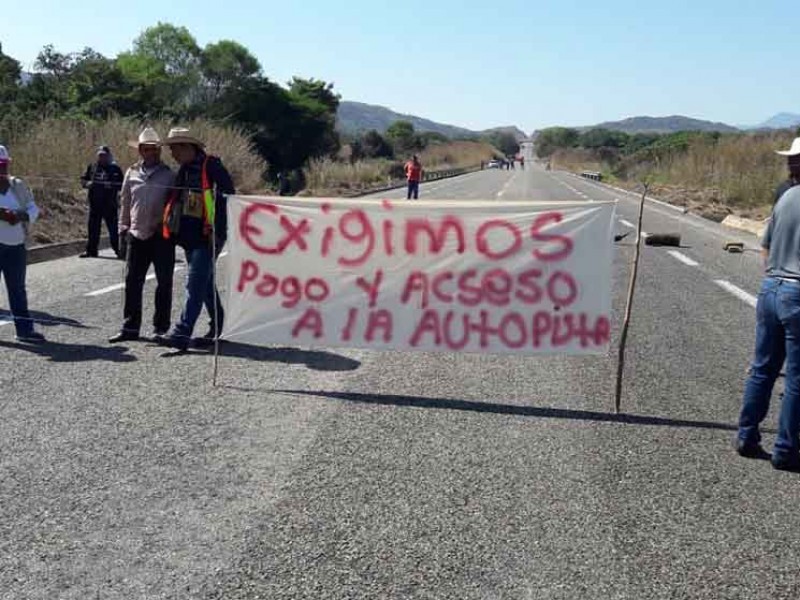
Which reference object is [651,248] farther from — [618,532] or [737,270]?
[618,532]

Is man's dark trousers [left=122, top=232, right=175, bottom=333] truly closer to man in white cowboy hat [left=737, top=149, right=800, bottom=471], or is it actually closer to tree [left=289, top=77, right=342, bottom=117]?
man in white cowboy hat [left=737, top=149, right=800, bottom=471]

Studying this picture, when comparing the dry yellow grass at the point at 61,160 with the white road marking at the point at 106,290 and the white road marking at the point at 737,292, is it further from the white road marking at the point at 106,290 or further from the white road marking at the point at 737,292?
the white road marking at the point at 737,292

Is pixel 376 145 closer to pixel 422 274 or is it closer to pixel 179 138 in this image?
pixel 179 138

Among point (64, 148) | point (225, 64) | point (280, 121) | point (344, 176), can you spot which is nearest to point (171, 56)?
point (225, 64)

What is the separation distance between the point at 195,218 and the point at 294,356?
1466 mm

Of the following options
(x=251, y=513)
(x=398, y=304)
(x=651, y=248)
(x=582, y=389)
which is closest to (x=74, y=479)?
(x=251, y=513)

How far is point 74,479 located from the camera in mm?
5133

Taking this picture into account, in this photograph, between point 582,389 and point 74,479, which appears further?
point 582,389

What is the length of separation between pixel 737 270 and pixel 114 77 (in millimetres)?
49605

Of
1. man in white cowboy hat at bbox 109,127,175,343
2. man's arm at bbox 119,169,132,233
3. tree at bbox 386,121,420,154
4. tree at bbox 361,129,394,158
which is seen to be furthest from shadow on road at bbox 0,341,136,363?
tree at bbox 386,121,420,154

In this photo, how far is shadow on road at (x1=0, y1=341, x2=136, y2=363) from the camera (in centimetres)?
799

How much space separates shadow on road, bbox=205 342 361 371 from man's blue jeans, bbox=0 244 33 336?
68.0 inches

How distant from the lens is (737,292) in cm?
1288

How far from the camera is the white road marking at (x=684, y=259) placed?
16.3m
